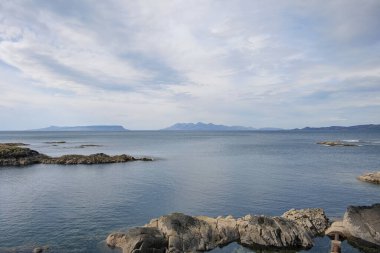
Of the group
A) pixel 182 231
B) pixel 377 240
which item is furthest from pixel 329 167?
pixel 182 231

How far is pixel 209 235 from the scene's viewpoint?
29484 mm

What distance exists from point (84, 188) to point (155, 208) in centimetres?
1759

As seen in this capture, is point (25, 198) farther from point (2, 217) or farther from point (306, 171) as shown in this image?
point (306, 171)

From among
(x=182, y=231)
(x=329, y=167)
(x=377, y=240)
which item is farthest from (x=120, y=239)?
(x=329, y=167)

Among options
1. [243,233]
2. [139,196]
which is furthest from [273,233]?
[139,196]

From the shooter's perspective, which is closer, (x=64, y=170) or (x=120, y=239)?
(x=120, y=239)

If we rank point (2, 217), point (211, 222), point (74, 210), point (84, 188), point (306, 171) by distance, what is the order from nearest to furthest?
point (211, 222), point (2, 217), point (74, 210), point (84, 188), point (306, 171)

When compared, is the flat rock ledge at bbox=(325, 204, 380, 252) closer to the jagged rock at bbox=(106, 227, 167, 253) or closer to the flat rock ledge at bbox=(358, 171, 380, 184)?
the jagged rock at bbox=(106, 227, 167, 253)

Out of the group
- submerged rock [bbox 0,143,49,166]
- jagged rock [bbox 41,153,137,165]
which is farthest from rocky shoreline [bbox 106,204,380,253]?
submerged rock [bbox 0,143,49,166]

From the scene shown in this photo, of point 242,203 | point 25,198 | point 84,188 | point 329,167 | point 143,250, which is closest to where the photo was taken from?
point 143,250

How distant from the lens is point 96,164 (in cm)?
8250

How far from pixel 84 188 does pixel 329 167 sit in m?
54.7

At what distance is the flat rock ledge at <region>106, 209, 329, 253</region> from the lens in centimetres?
2730

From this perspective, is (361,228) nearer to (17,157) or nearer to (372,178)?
(372,178)
